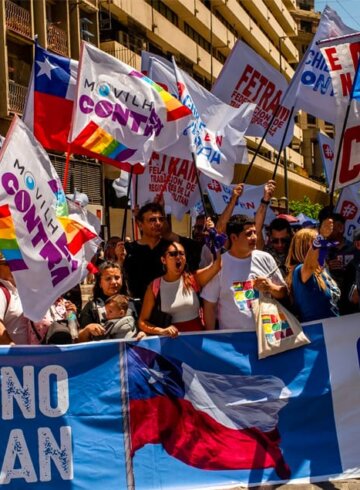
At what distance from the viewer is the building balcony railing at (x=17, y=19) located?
929 inches

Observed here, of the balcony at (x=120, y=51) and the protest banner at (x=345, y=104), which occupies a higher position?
the balcony at (x=120, y=51)

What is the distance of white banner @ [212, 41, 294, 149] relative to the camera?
27.7 ft

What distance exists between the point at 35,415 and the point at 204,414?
3.53ft

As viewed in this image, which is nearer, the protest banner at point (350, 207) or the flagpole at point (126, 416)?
the flagpole at point (126, 416)

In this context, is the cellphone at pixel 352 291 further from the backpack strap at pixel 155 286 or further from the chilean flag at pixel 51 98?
the chilean flag at pixel 51 98

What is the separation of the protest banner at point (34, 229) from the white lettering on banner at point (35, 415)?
1.65 feet

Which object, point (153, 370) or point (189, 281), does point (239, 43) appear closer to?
point (189, 281)

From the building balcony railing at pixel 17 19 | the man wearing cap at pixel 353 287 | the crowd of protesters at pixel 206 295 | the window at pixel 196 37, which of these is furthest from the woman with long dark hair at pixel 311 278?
the window at pixel 196 37

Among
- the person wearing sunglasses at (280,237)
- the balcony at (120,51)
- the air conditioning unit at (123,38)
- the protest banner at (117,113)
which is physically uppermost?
the air conditioning unit at (123,38)

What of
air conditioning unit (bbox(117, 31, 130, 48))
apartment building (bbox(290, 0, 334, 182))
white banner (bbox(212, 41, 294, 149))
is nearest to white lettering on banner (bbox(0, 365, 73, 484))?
white banner (bbox(212, 41, 294, 149))

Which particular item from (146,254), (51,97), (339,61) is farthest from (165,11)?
(146,254)

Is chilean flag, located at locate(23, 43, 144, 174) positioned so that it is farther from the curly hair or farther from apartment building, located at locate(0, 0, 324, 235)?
apartment building, located at locate(0, 0, 324, 235)

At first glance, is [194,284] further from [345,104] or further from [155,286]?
[345,104]

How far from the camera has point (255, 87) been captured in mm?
8469
